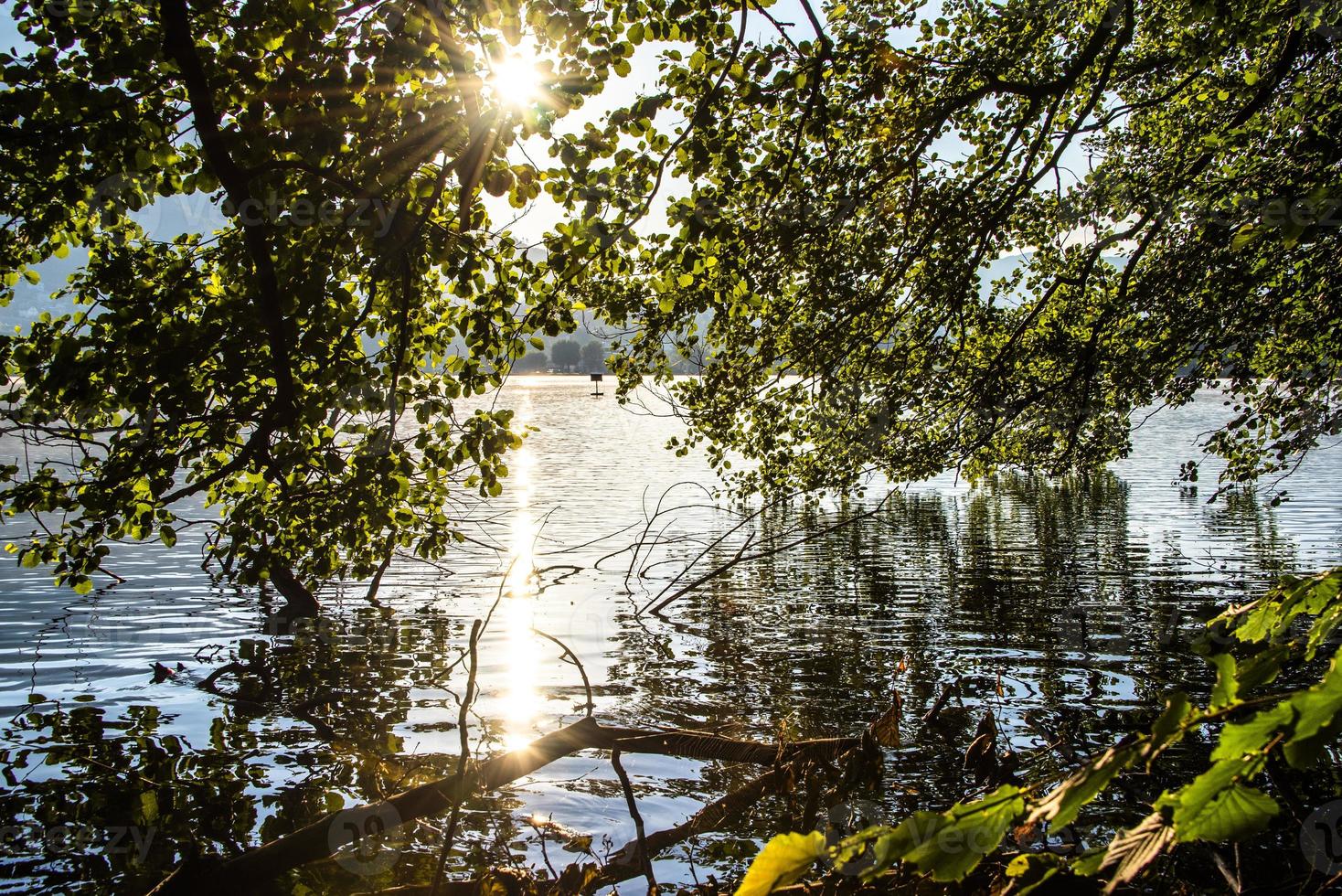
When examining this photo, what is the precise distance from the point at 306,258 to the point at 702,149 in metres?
3.77

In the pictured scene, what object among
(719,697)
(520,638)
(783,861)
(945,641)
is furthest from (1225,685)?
(520,638)

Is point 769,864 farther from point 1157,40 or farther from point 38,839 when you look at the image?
point 1157,40

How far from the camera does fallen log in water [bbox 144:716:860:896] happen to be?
623 centimetres

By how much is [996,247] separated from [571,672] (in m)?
10.1

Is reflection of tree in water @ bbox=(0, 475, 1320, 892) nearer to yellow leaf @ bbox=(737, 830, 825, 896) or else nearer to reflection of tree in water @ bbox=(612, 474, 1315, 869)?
reflection of tree in water @ bbox=(612, 474, 1315, 869)

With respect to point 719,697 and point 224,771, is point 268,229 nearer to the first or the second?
point 224,771

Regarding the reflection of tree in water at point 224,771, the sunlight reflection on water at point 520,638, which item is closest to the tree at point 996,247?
the sunlight reflection on water at point 520,638

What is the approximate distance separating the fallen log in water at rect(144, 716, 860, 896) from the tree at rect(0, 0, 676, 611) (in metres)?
2.82

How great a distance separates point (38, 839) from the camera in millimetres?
8984

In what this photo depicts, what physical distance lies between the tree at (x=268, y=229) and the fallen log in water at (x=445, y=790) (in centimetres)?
282

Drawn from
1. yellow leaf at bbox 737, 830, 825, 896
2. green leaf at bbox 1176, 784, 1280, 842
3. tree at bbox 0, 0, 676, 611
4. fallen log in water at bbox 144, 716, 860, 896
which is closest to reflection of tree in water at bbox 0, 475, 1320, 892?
fallen log in water at bbox 144, 716, 860, 896

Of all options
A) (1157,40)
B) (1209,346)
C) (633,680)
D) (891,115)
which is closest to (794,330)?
(891,115)

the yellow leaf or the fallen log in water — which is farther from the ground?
the yellow leaf

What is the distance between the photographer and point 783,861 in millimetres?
2131
